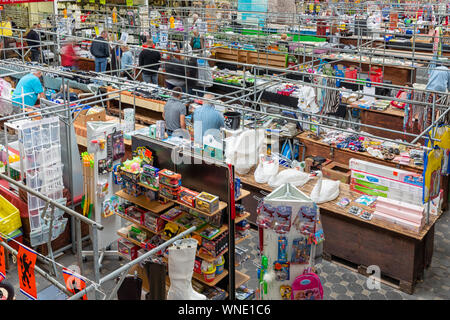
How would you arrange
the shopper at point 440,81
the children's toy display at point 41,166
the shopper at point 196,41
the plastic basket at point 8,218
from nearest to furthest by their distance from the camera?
the children's toy display at point 41,166 → the plastic basket at point 8,218 → the shopper at point 440,81 → the shopper at point 196,41

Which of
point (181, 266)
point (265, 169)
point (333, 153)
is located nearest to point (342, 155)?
point (333, 153)

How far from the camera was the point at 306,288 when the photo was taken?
436 centimetres

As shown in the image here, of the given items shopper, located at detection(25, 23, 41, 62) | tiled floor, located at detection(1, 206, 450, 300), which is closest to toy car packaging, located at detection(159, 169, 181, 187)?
tiled floor, located at detection(1, 206, 450, 300)

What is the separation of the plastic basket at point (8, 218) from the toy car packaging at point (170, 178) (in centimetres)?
232

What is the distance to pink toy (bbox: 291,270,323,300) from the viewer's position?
4344mm

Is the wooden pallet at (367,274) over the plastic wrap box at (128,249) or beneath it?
beneath

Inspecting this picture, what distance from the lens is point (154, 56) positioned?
39.0 ft

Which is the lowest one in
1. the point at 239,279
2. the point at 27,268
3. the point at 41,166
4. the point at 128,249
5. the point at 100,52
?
the point at 239,279

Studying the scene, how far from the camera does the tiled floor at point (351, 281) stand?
19.0 ft

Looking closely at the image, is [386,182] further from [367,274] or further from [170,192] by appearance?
Result: [170,192]

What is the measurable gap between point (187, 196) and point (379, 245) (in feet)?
8.41

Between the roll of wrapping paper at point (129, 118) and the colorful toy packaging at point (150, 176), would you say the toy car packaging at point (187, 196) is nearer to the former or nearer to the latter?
the colorful toy packaging at point (150, 176)

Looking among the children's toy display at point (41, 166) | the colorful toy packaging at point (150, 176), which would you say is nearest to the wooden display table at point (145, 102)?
the children's toy display at point (41, 166)

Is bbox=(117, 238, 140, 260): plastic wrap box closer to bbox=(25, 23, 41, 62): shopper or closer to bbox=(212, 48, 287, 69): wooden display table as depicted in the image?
bbox=(212, 48, 287, 69): wooden display table
